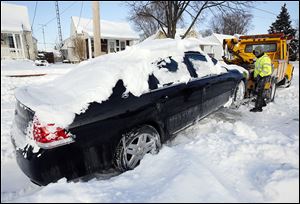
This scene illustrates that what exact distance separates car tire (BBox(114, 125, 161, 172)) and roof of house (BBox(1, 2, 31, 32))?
1002 inches

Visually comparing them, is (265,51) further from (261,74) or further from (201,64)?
(201,64)

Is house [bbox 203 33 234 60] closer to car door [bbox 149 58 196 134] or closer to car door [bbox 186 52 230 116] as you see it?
car door [bbox 186 52 230 116]

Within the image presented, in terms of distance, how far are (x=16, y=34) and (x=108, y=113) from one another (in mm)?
26788

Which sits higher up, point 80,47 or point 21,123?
point 80,47

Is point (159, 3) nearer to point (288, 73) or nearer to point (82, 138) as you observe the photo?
point (288, 73)

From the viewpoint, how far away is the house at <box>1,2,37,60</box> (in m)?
23.3

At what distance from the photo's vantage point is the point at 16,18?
1017 inches

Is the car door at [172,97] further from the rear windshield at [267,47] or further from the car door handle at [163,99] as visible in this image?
the rear windshield at [267,47]

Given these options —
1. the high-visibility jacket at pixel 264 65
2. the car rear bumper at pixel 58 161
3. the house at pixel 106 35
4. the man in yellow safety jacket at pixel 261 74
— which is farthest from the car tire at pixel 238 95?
the house at pixel 106 35

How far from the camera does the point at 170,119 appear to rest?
360 cm

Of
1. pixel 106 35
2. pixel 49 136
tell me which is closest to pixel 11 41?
pixel 106 35

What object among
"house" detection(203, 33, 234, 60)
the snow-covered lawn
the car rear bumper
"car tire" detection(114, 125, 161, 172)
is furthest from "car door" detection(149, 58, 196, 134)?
"house" detection(203, 33, 234, 60)

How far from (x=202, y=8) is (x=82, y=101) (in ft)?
78.3

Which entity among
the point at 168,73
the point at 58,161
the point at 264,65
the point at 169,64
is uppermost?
the point at 169,64
